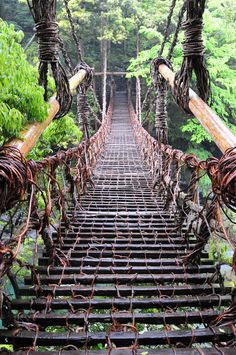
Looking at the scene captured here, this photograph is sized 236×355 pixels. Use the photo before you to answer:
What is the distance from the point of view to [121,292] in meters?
1.61

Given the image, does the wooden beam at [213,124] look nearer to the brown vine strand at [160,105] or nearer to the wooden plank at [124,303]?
the wooden plank at [124,303]

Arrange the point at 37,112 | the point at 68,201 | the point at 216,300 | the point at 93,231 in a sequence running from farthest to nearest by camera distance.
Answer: the point at 68,201 < the point at 93,231 < the point at 37,112 < the point at 216,300

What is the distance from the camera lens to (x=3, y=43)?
1.80 m

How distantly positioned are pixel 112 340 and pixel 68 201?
1979 millimetres

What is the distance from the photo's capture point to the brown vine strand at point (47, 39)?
7.95 ft

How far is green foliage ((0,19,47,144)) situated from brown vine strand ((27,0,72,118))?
0.44 meters

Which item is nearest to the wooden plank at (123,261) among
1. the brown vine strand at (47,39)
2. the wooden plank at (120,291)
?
the wooden plank at (120,291)

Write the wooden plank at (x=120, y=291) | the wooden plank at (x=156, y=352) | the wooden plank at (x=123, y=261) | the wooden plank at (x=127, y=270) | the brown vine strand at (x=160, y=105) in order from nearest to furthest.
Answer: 1. the wooden plank at (x=156, y=352)
2. the wooden plank at (x=120, y=291)
3. the wooden plank at (x=127, y=270)
4. the wooden plank at (x=123, y=261)
5. the brown vine strand at (x=160, y=105)

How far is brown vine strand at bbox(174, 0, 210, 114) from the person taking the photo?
244 cm

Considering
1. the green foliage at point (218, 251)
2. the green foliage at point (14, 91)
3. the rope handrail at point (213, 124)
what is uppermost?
the green foliage at point (14, 91)

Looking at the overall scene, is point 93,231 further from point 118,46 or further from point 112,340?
point 118,46

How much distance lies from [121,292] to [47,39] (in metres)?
1.83

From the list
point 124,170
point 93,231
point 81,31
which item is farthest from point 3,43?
point 81,31

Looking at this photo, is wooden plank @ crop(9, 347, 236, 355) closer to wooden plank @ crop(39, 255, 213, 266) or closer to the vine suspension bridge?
the vine suspension bridge
